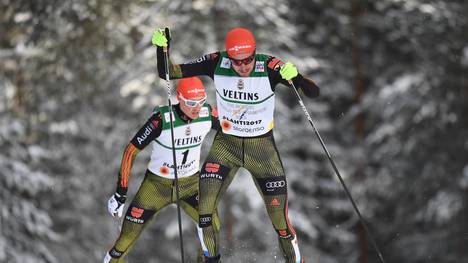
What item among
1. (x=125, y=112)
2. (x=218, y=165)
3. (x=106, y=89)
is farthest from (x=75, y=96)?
(x=218, y=165)

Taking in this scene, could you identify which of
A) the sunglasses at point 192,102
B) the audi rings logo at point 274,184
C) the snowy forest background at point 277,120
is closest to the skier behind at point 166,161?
the sunglasses at point 192,102

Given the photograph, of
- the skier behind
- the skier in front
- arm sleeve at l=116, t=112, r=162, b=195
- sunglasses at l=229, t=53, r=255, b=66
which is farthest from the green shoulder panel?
arm sleeve at l=116, t=112, r=162, b=195

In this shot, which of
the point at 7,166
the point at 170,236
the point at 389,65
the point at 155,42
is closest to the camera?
the point at 155,42

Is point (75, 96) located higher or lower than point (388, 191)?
higher

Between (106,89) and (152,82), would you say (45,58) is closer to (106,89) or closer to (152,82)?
(106,89)

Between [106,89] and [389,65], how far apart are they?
8.23 m

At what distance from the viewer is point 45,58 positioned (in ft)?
Result: 77.4

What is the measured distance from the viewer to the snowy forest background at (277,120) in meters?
21.0

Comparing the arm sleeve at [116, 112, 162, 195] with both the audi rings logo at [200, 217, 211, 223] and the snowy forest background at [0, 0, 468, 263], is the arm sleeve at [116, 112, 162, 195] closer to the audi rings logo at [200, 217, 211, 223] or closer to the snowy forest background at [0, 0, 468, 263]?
the audi rings logo at [200, 217, 211, 223]

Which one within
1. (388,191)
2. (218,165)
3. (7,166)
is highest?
(218,165)

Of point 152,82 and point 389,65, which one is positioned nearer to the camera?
point 152,82

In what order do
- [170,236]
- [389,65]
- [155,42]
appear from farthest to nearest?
1. [389,65]
2. [170,236]
3. [155,42]

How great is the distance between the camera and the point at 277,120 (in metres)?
21.4

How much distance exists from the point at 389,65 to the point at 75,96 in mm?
9124
